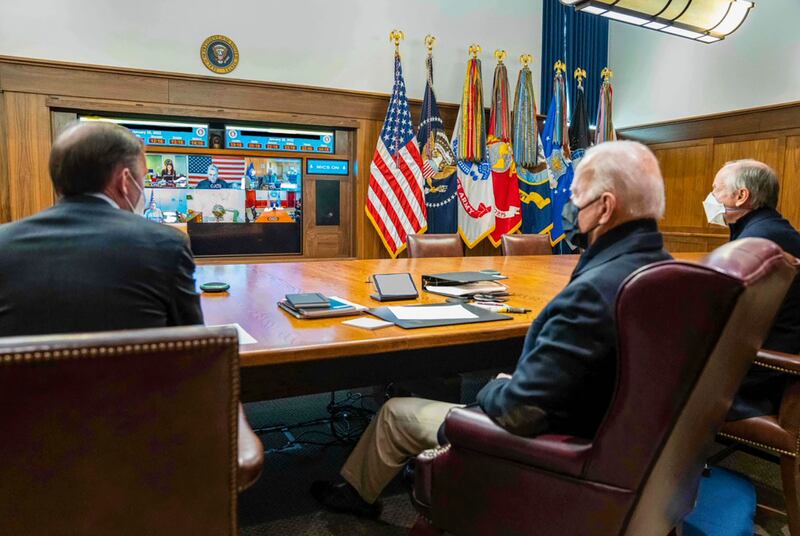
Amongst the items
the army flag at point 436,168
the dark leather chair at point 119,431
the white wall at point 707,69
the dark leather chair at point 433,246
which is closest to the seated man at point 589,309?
the dark leather chair at point 119,431

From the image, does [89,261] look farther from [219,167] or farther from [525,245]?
[219,167]

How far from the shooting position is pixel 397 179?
506 centimetres

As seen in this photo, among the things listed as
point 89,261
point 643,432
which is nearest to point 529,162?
point 643,432

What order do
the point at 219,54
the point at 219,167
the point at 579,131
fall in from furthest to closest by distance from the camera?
the point at 579,131, the point at 219,167, the point at 219,54

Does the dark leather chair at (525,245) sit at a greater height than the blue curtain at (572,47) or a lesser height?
lesser

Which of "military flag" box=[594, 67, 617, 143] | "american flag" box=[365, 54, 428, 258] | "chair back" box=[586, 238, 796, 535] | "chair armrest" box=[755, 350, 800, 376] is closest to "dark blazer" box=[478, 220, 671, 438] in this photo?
"chair back" box=[586, 238, 796, 535]

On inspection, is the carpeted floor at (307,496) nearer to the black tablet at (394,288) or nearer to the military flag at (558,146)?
the black tablet at (394,288)

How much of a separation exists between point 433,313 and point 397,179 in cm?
335

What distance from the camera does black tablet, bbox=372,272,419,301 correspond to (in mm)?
2107

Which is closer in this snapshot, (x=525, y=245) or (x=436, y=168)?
(x=525, y=245)

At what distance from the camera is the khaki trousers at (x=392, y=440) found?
5.19ft

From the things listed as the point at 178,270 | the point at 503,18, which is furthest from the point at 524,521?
the point at 503,18

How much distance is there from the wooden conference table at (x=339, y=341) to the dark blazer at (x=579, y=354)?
1.43 feet

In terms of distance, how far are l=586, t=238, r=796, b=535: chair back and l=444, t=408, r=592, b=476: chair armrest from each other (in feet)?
0.13
